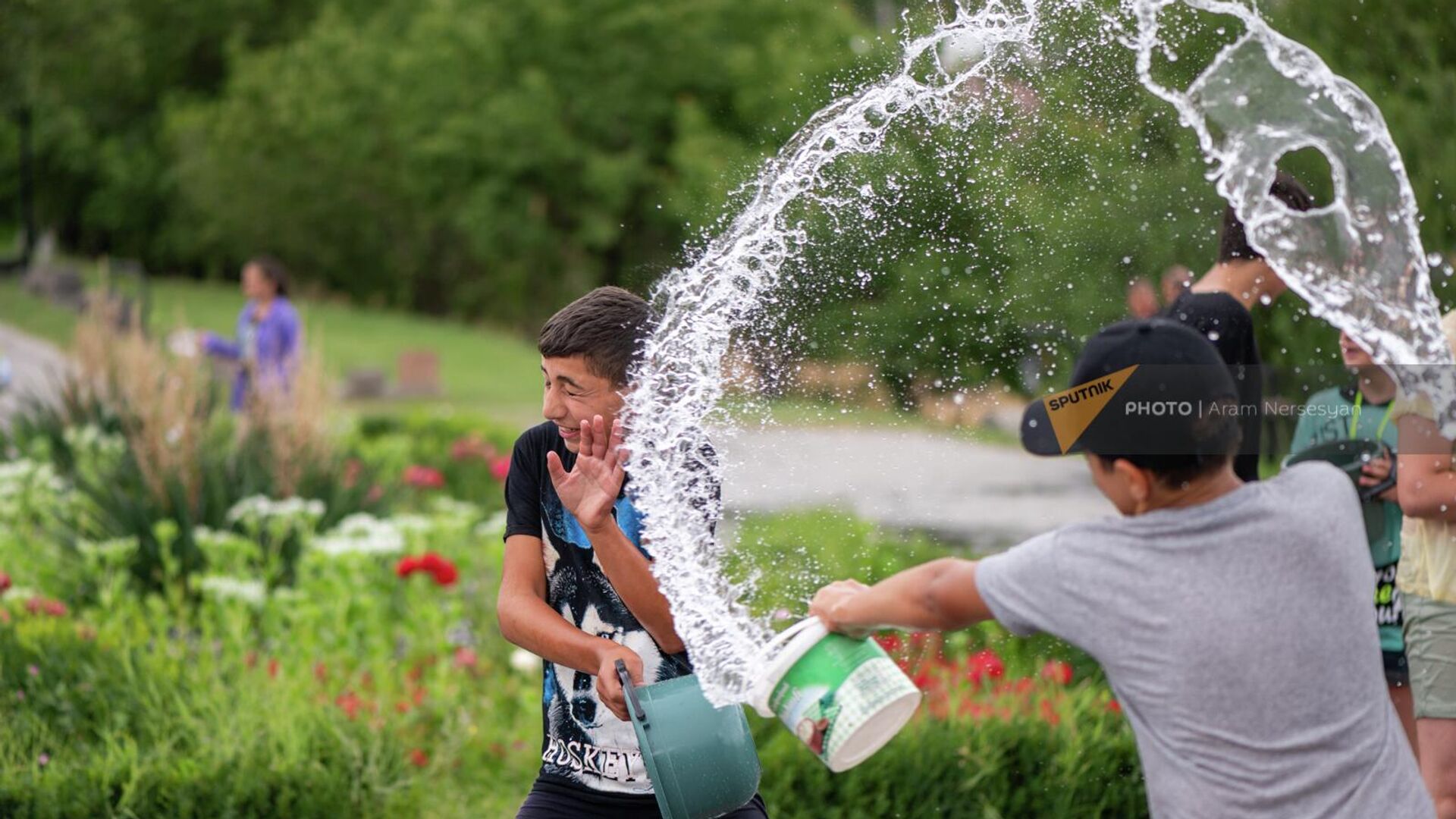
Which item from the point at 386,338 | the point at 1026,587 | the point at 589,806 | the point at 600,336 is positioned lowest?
the point at 589,806

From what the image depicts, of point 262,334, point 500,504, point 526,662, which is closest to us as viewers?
point 526,662

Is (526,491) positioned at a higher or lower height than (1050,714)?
higher

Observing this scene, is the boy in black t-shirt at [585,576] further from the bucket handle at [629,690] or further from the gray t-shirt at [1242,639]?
the gray t-shirt at [1242,639]

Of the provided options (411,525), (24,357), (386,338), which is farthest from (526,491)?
(386,338)

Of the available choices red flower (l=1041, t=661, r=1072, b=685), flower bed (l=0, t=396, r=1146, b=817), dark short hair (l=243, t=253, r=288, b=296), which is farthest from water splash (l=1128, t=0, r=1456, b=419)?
dark short hair (l=243, t=253, r=288, b=296)

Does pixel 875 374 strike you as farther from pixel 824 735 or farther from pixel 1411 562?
pixel 1411 562

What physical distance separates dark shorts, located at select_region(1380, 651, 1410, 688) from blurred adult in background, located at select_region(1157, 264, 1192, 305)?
97 centimetres

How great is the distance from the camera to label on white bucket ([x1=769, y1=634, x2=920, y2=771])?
6.78 feet

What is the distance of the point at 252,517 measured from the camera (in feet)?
19.9

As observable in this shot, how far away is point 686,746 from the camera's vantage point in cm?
229

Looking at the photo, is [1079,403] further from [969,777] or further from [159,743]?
[159,743]

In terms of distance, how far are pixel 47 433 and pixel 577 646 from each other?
6874mm

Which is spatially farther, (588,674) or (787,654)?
(588,674)

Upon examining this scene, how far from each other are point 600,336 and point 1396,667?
83.3 inches
